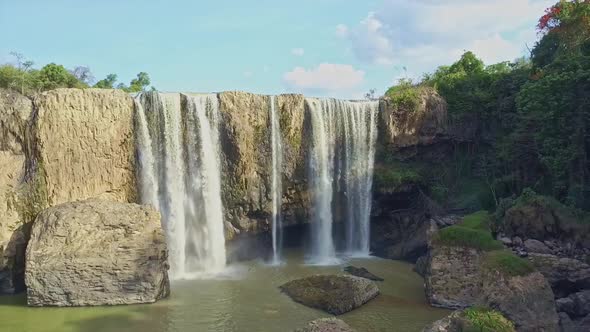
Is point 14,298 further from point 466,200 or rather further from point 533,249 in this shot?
point 466,200

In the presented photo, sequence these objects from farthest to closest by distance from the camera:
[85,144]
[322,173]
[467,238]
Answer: [322,173] → [85,144] → [467,238]

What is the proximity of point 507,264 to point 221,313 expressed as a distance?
27.6ft

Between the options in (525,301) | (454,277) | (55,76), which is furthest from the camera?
(55,76)

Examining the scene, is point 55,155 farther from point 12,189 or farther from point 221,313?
point 221,313

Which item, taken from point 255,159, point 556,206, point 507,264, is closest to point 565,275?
point 507,264

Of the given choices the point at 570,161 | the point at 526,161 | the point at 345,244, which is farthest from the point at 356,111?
the point at 570,161

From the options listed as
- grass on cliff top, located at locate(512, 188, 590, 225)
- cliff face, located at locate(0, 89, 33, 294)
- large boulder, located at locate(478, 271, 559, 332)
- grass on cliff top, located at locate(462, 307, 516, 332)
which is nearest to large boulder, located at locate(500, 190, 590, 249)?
grass on cliff top, located at locate(512, 188, 590, 225)

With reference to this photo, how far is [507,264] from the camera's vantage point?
1408 cm

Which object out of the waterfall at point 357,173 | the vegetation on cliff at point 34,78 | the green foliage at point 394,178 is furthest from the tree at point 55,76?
the green foliage at point 394,178

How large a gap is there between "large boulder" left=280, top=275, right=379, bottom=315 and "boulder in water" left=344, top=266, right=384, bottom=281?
197cm

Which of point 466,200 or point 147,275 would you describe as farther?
point 466,200

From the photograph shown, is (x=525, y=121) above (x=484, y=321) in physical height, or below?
above

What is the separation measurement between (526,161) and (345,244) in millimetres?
9137

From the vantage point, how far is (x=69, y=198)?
60.0 feet
